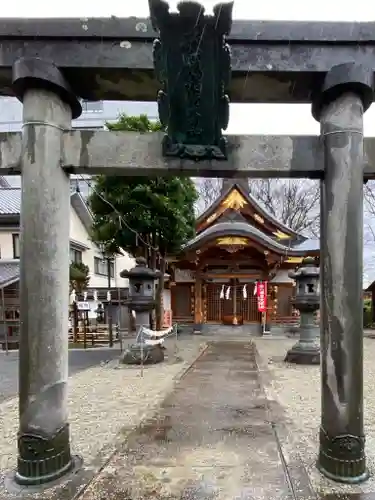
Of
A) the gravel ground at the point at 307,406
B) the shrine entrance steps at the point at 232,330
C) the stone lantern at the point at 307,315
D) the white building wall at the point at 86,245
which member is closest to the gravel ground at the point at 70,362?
the gravel ground at the point at 307,406

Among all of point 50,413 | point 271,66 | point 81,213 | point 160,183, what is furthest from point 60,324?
point 81,213

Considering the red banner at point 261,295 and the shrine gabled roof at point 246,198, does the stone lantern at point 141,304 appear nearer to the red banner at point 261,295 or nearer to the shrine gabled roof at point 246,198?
the red banner at point 261,295

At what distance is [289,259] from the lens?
72.0 ft

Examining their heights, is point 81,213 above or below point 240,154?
above

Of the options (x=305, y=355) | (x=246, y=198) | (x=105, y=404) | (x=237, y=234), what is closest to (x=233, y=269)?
(x=237, y=234)

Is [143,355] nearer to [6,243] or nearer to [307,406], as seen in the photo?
[307,406]

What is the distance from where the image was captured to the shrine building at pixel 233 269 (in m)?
21.2

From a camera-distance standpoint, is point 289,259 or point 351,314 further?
point 289,259

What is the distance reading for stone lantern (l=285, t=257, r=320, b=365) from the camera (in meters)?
12.8

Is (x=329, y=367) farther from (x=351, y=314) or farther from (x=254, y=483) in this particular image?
(x=254, y=483)

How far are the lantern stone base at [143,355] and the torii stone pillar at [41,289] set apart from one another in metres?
8.39

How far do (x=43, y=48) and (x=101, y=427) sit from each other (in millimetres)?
4932

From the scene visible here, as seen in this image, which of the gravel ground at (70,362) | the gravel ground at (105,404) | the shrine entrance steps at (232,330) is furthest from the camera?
the shrine entrance steps at (232,330)

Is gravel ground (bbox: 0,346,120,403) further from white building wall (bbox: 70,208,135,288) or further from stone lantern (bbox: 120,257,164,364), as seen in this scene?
white building wall (bbox: 70,208,135,288)
